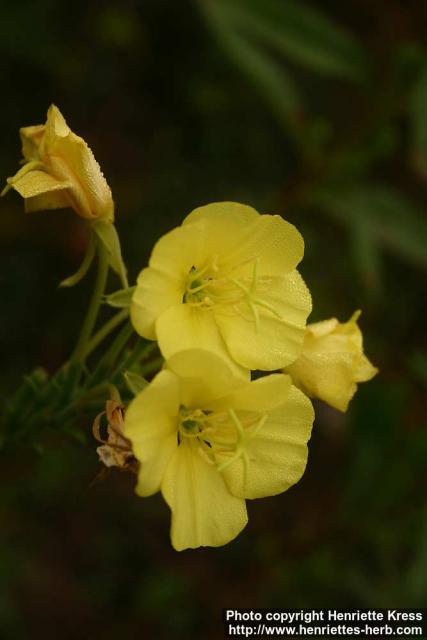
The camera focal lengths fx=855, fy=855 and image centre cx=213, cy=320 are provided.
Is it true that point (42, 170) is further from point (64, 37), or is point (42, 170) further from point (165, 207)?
point (64, 37)

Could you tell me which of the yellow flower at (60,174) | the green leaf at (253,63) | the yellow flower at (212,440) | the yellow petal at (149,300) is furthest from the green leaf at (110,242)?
the green leaf at (253,63)

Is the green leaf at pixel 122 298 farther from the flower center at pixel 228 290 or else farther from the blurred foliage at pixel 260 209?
the blurred foliage at pixel 260 209

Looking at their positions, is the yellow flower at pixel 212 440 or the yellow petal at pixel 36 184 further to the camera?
the yellow petal at pixel 36 184

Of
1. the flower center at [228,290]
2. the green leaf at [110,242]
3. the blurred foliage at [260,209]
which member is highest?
the green leaf at [110,242]

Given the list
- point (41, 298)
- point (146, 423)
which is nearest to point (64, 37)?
point (41, 298)

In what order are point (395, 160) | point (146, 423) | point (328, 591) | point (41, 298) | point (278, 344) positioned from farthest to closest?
point (395, 160), point (41, 298), point (328, 591), point (278, 344), point (146, 423)

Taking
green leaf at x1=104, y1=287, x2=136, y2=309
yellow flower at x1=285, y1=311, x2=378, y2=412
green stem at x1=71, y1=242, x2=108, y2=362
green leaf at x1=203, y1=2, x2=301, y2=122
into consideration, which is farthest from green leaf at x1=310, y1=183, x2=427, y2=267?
green leaf at x1=104, y1=287, x2=136, y2=309

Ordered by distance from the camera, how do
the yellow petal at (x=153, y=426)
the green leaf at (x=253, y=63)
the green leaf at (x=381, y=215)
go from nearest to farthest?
1. the yellow petal at (x=153, y=426)
2. the green leaf at (x=253, y=63)
3. the green leaf at (x=381, y=215)
